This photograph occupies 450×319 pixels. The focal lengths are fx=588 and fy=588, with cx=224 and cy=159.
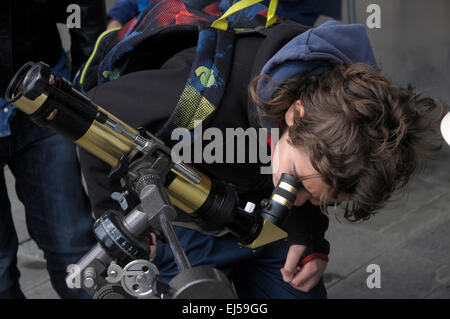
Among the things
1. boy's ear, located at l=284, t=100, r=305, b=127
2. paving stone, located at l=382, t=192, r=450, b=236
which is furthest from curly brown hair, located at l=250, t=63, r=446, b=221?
paving stone, located at l=382, t=192, r=450, b=236

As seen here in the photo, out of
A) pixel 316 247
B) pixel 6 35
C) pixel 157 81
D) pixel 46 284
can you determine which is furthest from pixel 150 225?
pixel 46 284

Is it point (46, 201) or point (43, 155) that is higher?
point (43, 155)

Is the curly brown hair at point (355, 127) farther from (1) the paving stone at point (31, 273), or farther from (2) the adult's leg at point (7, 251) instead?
(1) the paving stone at point (31, 273)

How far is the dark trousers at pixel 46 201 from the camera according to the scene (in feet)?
6.85

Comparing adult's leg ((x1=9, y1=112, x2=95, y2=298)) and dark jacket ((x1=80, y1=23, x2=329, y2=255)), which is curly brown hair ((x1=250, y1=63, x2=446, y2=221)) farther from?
adult's leg ((x1=9, y1=112, x2=95, y2=298))

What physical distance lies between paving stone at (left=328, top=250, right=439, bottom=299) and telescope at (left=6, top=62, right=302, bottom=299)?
1731mm

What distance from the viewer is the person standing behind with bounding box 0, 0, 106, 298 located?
1.91m

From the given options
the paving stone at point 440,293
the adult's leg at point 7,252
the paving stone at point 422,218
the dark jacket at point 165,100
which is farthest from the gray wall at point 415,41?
the dark jacket at point 165,100

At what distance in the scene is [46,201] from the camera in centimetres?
217

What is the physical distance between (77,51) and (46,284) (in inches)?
57.3

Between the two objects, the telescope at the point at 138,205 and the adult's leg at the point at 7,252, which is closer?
the telescope at the point at 138,205

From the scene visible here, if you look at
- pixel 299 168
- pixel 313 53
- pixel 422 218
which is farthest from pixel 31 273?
pixel 313 53

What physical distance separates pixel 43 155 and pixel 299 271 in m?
1.01

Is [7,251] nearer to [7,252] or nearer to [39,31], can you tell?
[7,252]
